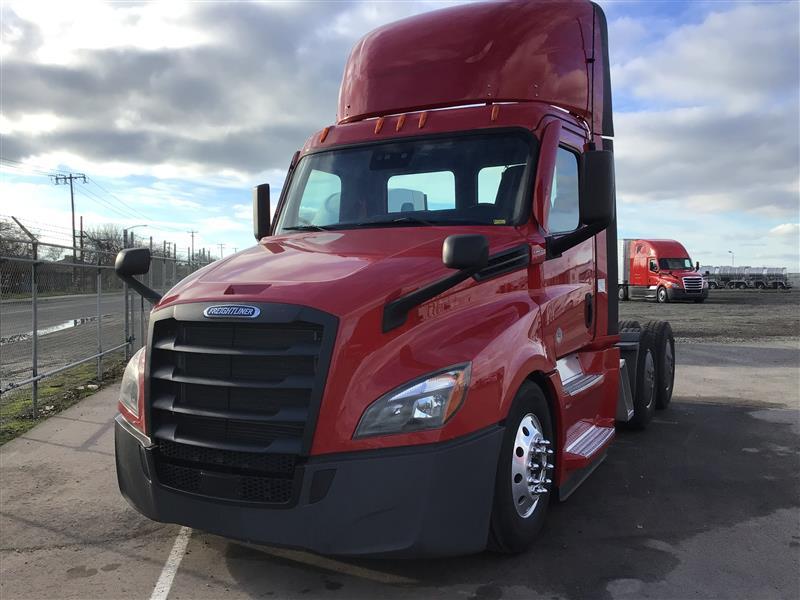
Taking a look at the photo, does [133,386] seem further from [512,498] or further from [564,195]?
[564,195]

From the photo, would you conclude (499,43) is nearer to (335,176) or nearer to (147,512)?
(335,176)

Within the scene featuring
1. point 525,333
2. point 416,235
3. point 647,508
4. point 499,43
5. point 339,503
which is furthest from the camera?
point 499,43

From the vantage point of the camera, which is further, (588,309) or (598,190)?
(588,309)

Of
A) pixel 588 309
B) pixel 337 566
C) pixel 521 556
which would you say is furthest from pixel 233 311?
pixel 588 309

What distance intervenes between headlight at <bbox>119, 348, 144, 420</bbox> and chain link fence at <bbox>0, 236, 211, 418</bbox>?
4.14 metres

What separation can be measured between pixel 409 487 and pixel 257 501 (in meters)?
0.76

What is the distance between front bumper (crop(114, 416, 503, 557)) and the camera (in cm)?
294

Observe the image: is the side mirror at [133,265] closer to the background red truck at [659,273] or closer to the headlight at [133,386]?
the headlight at [133,386]

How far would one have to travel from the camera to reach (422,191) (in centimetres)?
446

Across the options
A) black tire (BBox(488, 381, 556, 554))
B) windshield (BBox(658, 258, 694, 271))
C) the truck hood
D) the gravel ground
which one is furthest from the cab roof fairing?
windshield (BBox(658, 258, 694, 271))

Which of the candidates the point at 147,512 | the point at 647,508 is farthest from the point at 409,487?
the point at 647,508

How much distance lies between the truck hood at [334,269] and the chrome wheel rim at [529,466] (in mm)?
1048

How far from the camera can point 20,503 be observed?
478 cm

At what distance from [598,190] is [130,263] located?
120 inches
